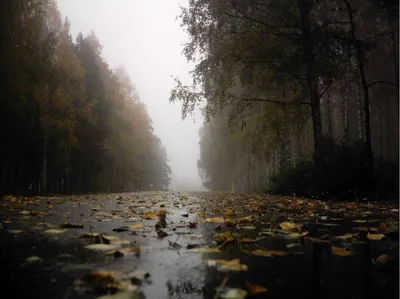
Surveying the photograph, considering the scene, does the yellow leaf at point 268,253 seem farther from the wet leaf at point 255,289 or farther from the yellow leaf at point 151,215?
the yellow leaf at point 151,215

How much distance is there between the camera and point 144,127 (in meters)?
31.6

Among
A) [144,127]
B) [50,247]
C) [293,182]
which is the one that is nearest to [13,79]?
[293,182]

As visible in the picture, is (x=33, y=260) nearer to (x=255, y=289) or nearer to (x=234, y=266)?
(x=234, y=266)

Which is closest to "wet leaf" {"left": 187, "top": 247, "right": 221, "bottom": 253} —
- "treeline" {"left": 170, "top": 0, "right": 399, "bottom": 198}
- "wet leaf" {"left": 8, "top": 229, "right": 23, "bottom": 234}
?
"wet leaf" {"left": 8, "top": 229, "right": 23, "bottom": 234}

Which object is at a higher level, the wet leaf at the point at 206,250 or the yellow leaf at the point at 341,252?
the wet leaf at the point at 206,250

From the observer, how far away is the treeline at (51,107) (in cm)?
1308

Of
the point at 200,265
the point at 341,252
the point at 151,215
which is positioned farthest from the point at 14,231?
the point at 341,252

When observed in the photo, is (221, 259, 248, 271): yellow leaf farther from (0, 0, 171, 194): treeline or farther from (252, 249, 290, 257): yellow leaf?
(0, 0, 171, 194): treeline

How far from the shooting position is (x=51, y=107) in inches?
587

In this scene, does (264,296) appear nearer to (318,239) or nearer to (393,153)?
(318,239)

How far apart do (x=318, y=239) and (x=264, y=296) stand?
142cm

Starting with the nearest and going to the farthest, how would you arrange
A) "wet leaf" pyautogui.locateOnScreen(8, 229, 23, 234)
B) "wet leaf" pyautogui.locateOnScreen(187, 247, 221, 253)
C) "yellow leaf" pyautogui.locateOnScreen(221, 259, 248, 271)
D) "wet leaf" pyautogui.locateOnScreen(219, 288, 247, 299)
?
"wet leaf" pyautogui.locateOnScreen(219, 288, 247, 299), "yellow leaf" pyautogui.locateOnScreen(221, 259, 248, 271), "wet leaf" pyautogui.locateOnScreen(187, 247, 221, 253), "wet leaf" pyautogui.locateOnScreen(8, 229, 23, 234)

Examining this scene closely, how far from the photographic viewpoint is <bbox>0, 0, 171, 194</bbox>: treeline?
13078 mm

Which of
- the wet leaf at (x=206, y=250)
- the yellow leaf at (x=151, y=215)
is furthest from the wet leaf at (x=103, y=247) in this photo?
the yellow leaf at (x=151, y=215)
